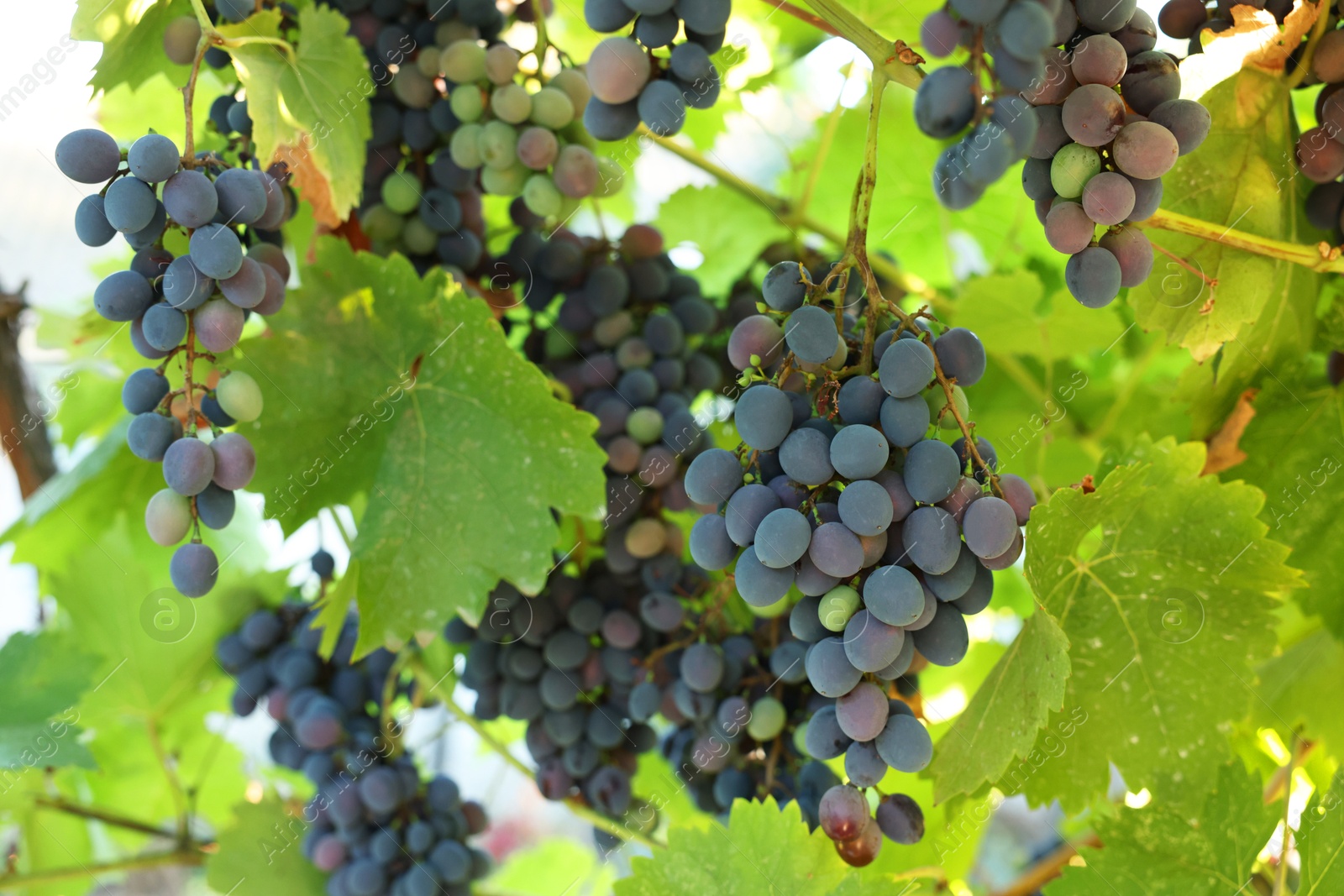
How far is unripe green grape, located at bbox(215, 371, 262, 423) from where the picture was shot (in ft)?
2.01

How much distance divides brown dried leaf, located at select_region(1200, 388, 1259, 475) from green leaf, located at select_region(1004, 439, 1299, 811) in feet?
0.30

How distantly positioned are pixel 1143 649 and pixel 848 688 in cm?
31

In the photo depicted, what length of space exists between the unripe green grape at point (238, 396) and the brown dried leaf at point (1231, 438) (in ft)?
2.38

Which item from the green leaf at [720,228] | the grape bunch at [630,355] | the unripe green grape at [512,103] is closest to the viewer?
the unripe green grape at [512,103]

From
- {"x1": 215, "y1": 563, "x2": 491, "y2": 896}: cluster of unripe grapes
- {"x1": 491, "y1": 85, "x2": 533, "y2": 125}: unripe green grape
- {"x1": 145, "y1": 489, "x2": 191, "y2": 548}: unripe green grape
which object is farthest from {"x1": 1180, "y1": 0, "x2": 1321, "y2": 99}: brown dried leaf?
{"x1": 215, "y1": 563, "x2": 491, "y2": 896}: cluster of unripe grapes

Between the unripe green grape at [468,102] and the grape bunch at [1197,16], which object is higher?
the grape bunch at [1197,16]

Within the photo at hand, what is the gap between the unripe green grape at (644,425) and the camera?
2.82 feet

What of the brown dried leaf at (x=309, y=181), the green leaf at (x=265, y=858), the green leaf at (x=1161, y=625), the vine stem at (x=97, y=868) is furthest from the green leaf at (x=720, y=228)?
the vine stem at (x=97, y=868)

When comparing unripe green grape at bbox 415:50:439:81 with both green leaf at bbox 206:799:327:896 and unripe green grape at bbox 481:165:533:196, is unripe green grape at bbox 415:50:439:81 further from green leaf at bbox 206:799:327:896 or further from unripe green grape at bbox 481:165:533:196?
green leaf at bbox 206:799:327:896

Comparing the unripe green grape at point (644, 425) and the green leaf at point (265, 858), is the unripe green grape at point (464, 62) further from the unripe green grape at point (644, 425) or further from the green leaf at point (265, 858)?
the green leaf at point (265, 858)

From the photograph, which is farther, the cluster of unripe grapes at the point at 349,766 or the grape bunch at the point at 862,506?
the cluster of unripe grapes at the point at 349,766

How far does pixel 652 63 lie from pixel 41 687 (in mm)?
888

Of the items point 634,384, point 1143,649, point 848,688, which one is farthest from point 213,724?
point 1143,649

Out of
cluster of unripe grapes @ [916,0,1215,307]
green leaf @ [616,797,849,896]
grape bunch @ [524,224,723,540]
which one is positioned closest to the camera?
cluster of unripe grapes @ [916,0,1215,307]
